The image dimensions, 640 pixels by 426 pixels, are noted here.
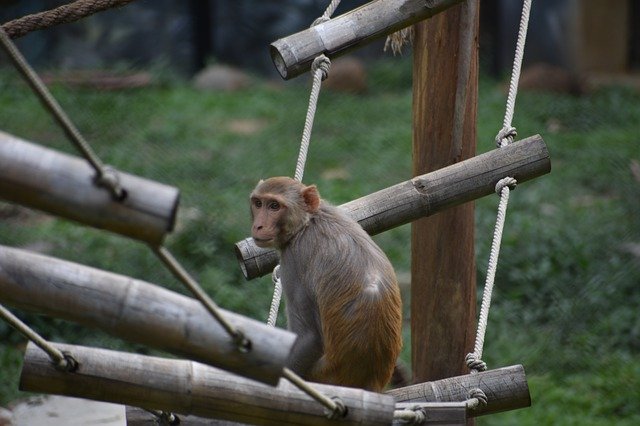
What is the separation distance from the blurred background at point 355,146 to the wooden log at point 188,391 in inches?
165

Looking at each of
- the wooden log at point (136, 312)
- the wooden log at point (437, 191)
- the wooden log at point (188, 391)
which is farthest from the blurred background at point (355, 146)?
the wooden log at point (136, 312)

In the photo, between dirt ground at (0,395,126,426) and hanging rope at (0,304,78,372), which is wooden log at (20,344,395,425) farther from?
dirt ground at (0,395,126,426)

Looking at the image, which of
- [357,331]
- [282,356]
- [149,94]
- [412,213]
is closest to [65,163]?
[282,356]

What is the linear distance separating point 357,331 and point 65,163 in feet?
6.82

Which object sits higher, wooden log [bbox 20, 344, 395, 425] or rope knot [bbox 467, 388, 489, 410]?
rope knot [bbox 467, 388, 489, 410]

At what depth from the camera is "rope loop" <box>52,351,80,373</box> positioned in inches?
102

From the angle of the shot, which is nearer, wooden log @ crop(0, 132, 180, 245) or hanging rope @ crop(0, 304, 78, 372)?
wooden log @ crop(0, 132, 180, 245)

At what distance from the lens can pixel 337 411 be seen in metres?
2.60

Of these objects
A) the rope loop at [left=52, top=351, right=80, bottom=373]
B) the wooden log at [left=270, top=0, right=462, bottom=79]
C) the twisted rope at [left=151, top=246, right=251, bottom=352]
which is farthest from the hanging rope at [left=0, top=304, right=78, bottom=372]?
the wooden log at [left=270, top=0, right=462, bottom=79]

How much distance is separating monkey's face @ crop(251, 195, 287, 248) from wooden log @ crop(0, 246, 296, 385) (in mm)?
1755

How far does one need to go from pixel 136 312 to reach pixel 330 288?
5.87 ft

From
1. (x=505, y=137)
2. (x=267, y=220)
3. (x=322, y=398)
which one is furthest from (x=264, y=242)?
(x=322, y=398)

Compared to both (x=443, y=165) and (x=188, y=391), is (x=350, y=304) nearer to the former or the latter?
(x=443, y=165)

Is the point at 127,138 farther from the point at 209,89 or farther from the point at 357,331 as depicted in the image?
the point at 357,331
